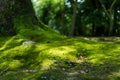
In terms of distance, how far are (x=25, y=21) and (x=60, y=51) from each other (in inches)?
86.0

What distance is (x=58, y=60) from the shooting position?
19.3 ft

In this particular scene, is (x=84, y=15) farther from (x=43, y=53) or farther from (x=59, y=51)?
(x=43, y=53)

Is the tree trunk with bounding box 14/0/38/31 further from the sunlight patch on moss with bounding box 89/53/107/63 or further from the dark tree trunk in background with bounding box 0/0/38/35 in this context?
the sunlight patch on moss with bounding box 89/53/107/63

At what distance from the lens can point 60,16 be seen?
3103cm

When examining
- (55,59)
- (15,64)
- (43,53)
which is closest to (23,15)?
(43,53)

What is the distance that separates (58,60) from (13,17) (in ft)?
8.72

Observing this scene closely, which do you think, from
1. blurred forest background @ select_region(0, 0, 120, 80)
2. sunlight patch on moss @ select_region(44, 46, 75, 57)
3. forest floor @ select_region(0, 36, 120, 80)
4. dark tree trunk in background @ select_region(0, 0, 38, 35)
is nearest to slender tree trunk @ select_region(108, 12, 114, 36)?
blurred forest background @ select_region(0, 0, 120, 80)

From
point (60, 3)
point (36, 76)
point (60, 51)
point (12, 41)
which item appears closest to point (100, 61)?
point (60, 51)

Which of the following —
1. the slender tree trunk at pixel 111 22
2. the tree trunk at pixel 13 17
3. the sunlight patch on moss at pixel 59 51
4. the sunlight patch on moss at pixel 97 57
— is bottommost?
the slender tree trunk at pixel 111 22

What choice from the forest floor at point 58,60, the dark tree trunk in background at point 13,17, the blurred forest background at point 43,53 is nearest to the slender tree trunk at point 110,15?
the dark tree trunk in background at point 13,17

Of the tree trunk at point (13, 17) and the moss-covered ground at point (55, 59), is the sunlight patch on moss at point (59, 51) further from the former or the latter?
the tree trunk at point (13, 17)

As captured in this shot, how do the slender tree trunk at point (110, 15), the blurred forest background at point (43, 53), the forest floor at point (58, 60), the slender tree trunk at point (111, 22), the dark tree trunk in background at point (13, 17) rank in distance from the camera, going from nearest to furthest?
the forest floor at point (58, 60) < the blurred forest background at point (43, 53) < the dark tree trunk in background at point (13, 17) < the slender tree trunk at point (110, 15) < the slender tree trunk at point (111, 22)

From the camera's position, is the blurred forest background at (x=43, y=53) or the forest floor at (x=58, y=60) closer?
the forest floor at (x=58, y=60)

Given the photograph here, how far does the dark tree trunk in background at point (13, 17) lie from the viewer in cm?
803
